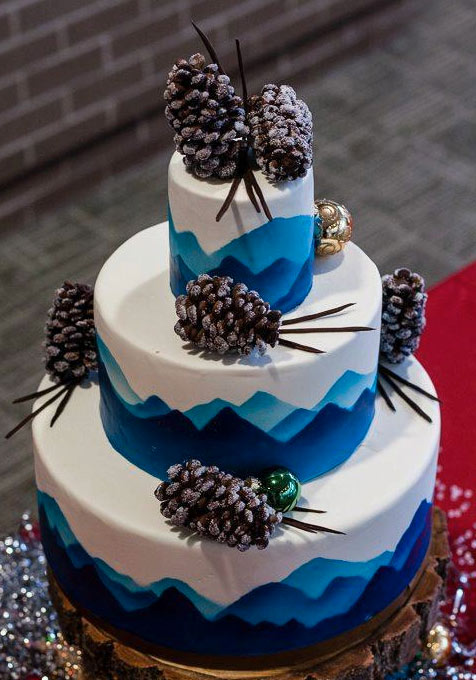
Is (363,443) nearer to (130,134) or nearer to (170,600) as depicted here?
(170,600)

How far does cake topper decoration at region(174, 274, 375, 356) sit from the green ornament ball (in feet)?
0.50

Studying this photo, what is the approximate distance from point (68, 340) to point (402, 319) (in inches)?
17.3

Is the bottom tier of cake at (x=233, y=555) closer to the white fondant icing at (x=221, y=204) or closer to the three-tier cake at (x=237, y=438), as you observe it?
the three-tier cake at (x=237, y=438)

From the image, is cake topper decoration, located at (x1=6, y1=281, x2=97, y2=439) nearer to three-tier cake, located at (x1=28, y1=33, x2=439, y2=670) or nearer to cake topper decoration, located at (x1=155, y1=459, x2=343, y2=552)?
three-tier cake, located at (x1=28, y1=33, x2=439, y2=670)

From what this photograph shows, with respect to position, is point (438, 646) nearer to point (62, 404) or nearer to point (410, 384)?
point (410, 384)

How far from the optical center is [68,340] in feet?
4.91

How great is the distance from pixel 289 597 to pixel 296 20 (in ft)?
7.75

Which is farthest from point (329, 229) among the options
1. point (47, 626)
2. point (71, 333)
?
point (47, 626)

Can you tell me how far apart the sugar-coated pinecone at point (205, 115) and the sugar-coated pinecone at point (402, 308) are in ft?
1.11

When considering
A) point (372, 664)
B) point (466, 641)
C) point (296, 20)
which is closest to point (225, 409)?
point (372, 664)

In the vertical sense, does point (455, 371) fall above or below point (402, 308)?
below

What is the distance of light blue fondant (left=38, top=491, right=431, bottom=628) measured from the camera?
1355 mm

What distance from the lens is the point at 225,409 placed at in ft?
4.23

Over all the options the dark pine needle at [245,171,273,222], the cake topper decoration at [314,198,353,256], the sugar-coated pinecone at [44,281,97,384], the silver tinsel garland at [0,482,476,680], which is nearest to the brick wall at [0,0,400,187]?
the silver tinsel garland at [0,482,476,680]
